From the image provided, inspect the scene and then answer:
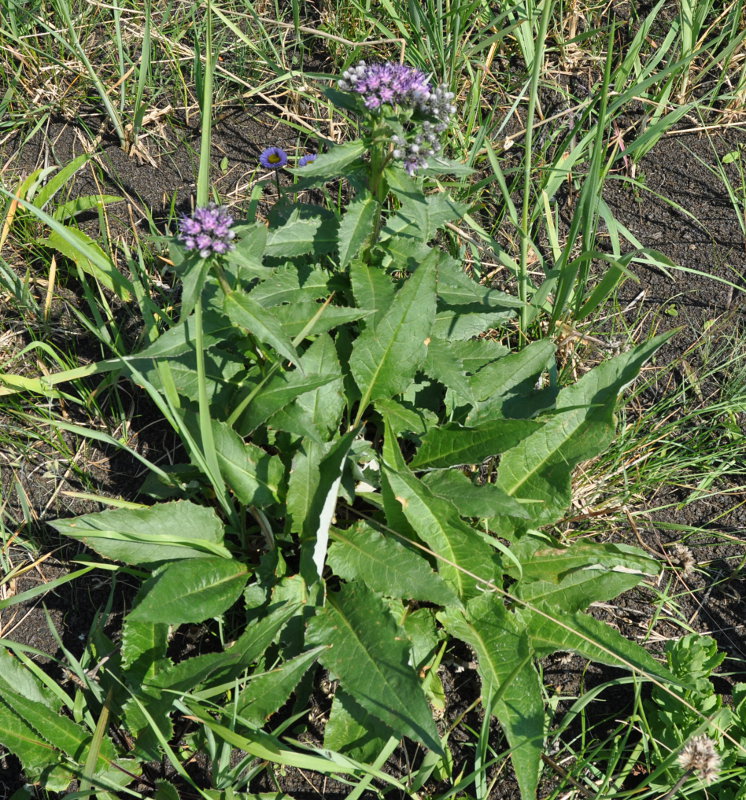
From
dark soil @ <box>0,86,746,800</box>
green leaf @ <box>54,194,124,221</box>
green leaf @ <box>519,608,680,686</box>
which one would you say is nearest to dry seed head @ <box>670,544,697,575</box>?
dark soil @ <box>0,86,746,800</box>

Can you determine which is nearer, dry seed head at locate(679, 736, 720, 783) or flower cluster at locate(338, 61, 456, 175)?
dry seed head at locate(679, 736, 720, 783)

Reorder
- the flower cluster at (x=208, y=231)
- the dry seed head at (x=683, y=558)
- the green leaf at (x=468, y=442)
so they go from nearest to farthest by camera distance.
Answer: the flower cluster at (x=208, y=231)
the green leaf at (x=468, y=442)
the dry seed head at (x=683, y=558)

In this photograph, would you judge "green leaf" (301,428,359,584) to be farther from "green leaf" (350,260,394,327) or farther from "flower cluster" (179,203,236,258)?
"flower cluster" (179,203,236,258)

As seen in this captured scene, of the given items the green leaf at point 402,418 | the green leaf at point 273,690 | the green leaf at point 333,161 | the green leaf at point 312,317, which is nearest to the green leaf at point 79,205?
the green leaf at point 312,317

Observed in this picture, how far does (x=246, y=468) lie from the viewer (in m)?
2.37

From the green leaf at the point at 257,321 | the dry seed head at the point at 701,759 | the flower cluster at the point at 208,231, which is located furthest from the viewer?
the green leaf at the point at 257,321

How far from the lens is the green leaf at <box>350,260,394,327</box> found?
92.6 inches

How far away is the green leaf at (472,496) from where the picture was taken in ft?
7.23

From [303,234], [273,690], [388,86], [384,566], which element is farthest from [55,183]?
[273,690]

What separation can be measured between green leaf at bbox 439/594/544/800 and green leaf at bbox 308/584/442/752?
221 mm

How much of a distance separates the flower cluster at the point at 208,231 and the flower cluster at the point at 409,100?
53 centimetres

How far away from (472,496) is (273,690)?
783mm

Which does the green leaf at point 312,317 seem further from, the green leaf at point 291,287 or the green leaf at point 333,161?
the green leaf at point 333,161

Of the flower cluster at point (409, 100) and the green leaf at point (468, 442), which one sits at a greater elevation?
the flower cluster at point (409, 100)
